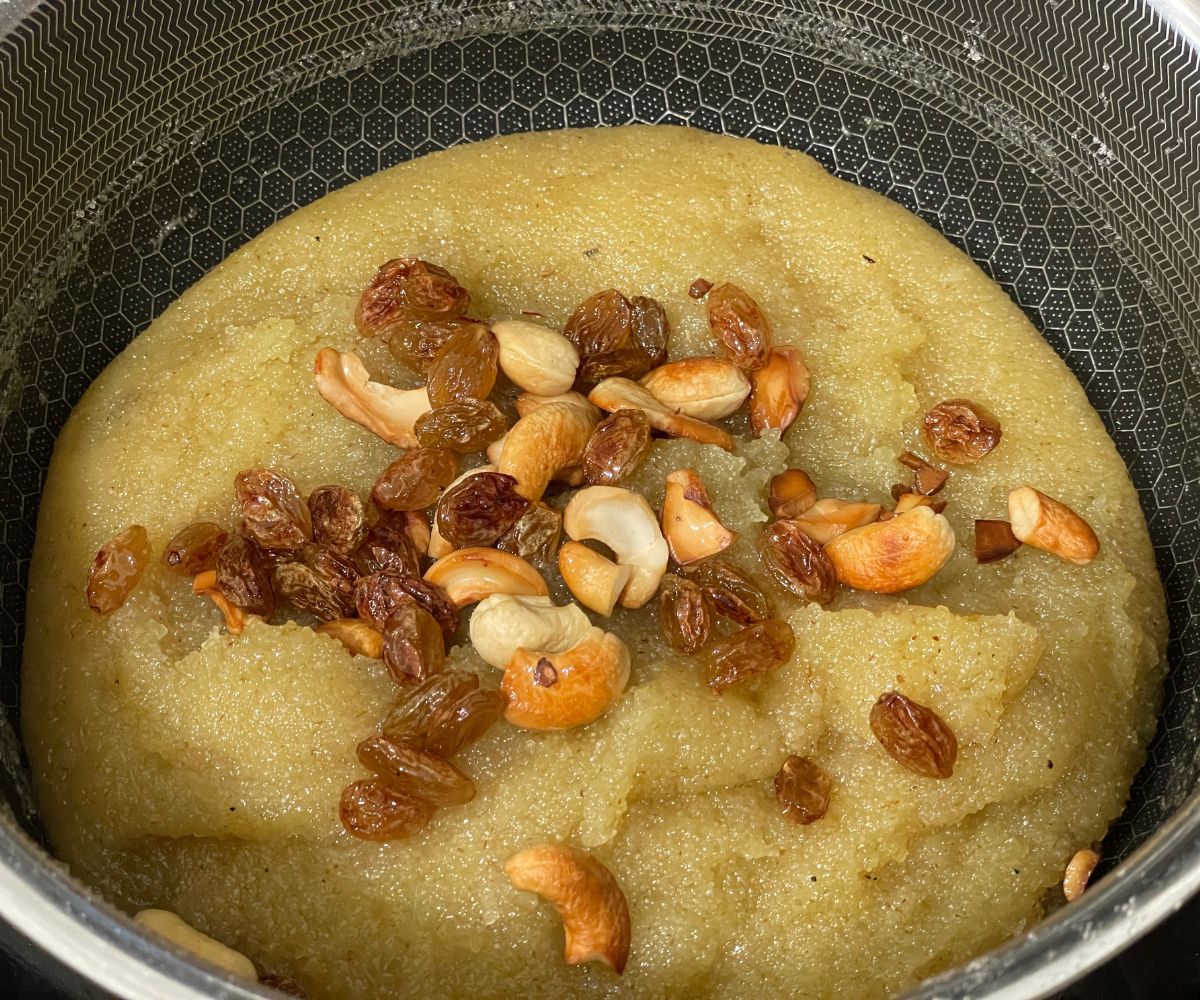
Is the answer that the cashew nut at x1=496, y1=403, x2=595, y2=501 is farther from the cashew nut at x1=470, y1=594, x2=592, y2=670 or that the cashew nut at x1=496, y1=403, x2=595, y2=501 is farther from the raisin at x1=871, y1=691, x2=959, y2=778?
the raisin at x1=871, y1=691, x2=959, y2=778

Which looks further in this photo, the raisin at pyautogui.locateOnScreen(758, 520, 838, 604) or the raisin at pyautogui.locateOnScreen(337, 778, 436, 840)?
the raisin at pyautogui.locateOnScreen(758, 520, 838, 604)

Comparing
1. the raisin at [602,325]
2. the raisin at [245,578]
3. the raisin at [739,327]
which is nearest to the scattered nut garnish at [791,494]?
the raisin at [739,327]

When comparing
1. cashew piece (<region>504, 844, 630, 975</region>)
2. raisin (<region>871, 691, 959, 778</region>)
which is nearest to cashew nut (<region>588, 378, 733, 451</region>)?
raisin (<region>871, 691, 959, 778</region>)

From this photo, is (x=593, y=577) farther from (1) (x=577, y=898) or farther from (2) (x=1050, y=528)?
(2) (x=1050, y=528)

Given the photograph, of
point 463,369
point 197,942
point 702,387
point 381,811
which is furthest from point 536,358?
point 197,942

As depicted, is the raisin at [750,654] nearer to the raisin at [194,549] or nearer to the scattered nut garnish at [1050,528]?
the scattered nut garnish at [1050,528]

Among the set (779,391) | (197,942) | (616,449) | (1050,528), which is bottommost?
(197,942)
